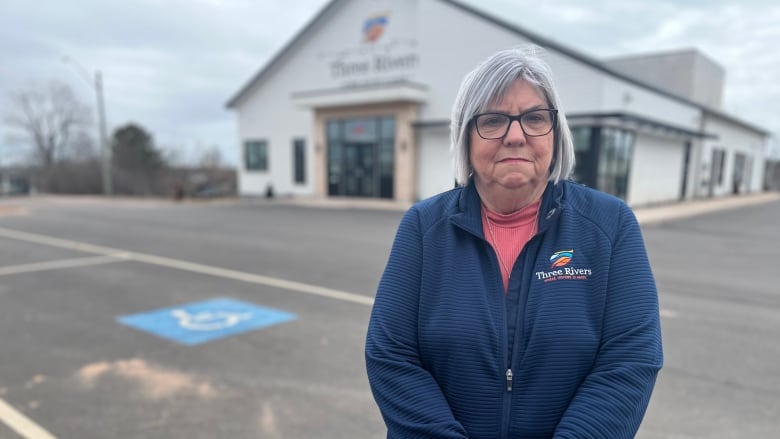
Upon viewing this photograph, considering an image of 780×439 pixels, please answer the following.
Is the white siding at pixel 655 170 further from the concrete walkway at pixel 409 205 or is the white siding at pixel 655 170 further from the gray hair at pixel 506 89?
the gray hair at pixel 506 89

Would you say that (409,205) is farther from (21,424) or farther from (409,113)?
(21,424)

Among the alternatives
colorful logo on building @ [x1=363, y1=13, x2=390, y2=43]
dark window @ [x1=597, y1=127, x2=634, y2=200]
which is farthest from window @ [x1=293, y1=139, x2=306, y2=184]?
dark window @ [x1=597, y1=127, x2=634, y2=200]

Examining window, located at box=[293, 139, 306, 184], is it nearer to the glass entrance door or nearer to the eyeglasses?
the glass entrance door

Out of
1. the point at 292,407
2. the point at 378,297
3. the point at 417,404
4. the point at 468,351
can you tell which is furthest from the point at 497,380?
the point at 292,407

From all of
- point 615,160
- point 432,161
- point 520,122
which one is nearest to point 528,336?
point 520,122

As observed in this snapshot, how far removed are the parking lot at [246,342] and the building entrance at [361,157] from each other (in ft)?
43.3

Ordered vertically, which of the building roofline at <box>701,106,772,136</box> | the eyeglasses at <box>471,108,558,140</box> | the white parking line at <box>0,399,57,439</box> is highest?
the building roofline at <box>701,106,772,136</box>

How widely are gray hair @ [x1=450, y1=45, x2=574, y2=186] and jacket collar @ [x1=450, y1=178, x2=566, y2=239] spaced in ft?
→ 0.20

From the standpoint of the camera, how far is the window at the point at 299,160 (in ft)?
87.4

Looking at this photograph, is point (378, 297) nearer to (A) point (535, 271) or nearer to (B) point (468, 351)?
(B) point (468, 351)

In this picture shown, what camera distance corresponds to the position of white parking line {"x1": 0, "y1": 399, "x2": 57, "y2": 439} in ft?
10.2

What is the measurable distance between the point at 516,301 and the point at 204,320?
4.83m

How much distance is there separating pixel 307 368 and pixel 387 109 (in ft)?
65.6

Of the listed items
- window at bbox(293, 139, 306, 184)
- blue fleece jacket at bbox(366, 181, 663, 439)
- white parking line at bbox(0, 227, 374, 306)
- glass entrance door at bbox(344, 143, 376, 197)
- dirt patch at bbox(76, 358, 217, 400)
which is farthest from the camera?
window at bbox(293, 139, 306, 184)
